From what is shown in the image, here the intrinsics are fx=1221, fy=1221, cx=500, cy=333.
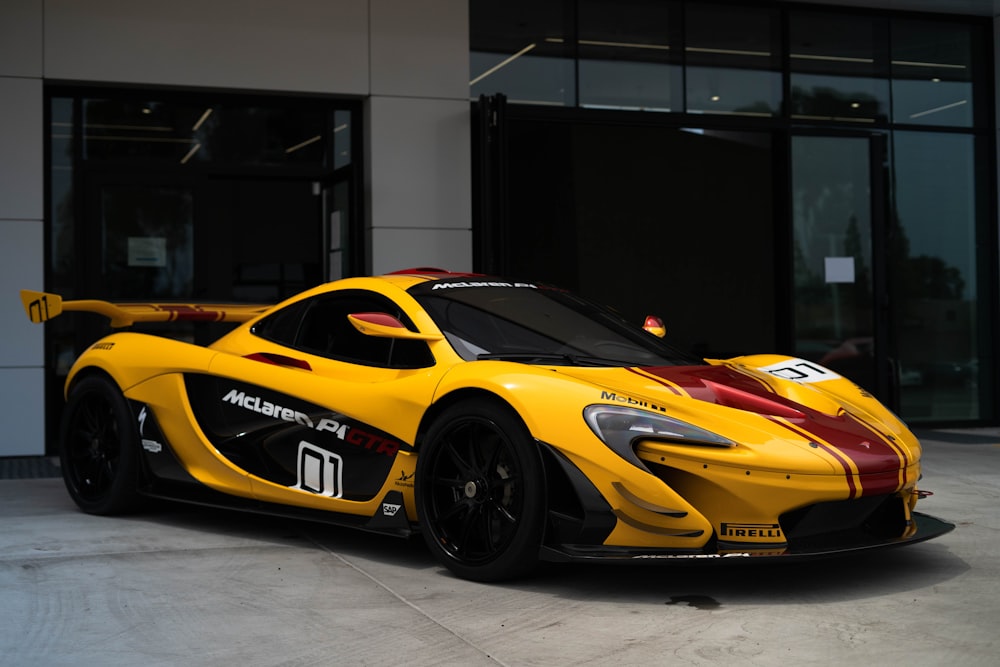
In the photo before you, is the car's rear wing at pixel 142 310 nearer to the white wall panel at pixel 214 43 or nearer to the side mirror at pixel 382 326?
the side mirror at pixel 382 326

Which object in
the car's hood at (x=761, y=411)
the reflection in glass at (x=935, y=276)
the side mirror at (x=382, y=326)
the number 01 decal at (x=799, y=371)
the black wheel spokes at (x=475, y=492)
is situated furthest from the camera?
the reflection in glass at (x=935, y=276)

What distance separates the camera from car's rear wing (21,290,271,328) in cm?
640

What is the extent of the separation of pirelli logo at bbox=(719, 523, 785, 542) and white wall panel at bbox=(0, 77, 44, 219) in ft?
21.6

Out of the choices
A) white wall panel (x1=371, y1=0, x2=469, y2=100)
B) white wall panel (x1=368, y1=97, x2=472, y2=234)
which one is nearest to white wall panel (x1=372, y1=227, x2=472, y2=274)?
white wall panel (x1=368, y1=97, x2=472, y2=234)

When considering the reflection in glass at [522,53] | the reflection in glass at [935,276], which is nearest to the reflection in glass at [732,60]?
the reflection in glass at [522,53]

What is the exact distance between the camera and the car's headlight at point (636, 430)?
4094 millimetres

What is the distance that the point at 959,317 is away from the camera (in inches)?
458

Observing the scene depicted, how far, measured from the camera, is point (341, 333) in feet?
17.4

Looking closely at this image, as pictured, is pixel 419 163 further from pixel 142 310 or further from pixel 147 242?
pixel 142 310

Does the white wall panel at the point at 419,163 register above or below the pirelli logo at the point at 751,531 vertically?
above

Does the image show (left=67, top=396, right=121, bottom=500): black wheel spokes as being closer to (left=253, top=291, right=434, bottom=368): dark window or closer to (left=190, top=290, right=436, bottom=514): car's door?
(left=190, top=290, right=436, bottom=514): car's door

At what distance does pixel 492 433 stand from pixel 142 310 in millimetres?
2847

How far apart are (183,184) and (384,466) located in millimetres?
5479

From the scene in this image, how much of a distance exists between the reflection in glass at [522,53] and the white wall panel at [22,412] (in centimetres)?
417
